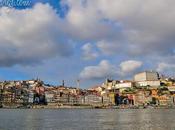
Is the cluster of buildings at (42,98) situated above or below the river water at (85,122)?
above

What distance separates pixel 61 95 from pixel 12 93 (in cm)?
2482

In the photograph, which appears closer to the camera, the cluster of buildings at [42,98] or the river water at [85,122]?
the river water at [85,122]

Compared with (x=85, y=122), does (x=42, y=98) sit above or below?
above

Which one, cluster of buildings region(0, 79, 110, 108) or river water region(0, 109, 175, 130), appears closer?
river water region(0, 109, 175, 130)

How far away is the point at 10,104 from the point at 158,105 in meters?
77.3

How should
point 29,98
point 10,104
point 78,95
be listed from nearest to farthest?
point 10,104, point 29,98, point 78,95

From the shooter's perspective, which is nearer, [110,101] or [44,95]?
[44,95]

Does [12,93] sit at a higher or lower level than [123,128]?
higher

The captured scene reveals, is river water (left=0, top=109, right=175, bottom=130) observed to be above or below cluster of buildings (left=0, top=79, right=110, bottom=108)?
below

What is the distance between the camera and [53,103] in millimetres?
182000

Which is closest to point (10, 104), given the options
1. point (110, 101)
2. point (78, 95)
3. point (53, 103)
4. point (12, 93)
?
point (12, 93)

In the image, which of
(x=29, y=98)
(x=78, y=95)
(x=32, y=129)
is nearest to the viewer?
(x=32, y=129)

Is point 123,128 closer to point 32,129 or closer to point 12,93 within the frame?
point 32,129

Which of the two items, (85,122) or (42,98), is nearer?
(85,122)
